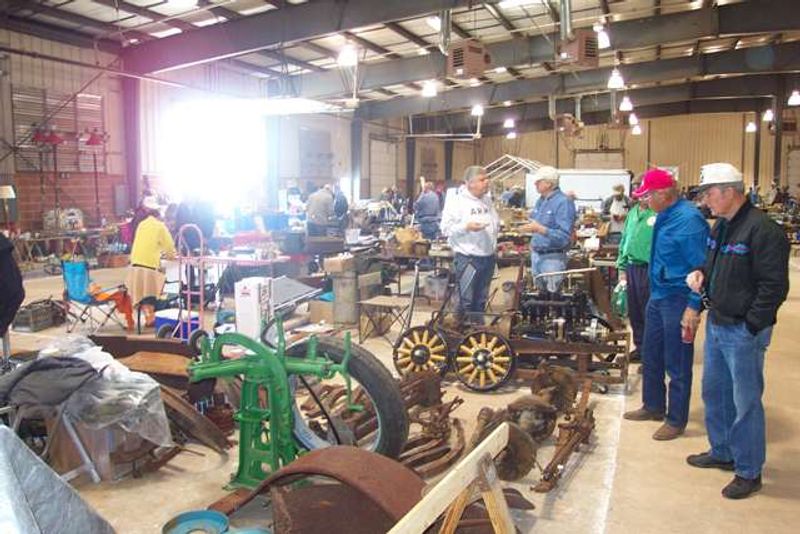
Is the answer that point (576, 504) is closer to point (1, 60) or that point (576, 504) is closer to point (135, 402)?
point (135, 402)

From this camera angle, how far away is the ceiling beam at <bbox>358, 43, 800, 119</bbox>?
1470 cm

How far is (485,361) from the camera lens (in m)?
4.98

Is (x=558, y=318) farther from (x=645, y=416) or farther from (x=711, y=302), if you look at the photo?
(x=711, y=302)

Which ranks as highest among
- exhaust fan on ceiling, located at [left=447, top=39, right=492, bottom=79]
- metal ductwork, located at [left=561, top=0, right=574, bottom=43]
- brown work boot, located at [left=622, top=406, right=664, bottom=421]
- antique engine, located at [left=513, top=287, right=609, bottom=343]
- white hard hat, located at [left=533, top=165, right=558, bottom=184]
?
metal ductwork, located at [left=561, top=0, right=574, bottom=43]

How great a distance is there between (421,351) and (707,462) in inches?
83.7

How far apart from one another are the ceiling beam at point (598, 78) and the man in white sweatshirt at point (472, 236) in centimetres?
1128

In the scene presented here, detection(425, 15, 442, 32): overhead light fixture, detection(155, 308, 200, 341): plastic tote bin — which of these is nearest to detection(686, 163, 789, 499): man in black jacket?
detection(155, 308, 200, 341): plastic tote bin

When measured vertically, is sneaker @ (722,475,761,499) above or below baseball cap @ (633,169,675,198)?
below

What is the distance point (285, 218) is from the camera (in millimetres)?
12305

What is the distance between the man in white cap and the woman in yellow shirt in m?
3.54

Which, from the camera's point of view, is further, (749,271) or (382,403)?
(382,403)

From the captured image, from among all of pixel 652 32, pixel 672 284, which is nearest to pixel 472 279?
pixel 672 284

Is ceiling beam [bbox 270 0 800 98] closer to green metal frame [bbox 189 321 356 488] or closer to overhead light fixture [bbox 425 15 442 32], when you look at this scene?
overhead light fixture [bbox 425 15 442 32]

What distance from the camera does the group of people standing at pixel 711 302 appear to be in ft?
10.4
